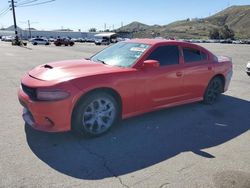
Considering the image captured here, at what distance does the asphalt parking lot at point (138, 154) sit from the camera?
3291mm

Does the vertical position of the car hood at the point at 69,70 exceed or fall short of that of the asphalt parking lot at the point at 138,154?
it exceeds it

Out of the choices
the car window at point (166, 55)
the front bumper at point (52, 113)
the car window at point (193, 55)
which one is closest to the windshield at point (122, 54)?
the car window at point (166, 55)

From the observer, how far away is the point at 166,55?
5449 mm

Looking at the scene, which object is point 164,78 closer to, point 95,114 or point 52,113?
point 95,114

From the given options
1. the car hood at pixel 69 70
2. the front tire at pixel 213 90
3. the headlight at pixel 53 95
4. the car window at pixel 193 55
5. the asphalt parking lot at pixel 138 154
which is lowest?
the asphalt parking lot at pixel 138 154

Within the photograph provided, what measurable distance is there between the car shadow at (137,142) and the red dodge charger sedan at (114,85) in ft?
0.87

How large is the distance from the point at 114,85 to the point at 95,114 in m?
0.56

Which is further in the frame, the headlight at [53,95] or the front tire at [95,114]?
the front tire at [95,114]

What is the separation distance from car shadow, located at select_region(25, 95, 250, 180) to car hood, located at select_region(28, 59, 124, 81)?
963 millimetres

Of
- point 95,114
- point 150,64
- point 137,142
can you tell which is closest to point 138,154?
point 137,142

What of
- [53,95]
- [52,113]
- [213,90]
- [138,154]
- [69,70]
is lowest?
[138,154]

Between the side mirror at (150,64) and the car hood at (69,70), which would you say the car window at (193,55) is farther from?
the car hood at (69,70)

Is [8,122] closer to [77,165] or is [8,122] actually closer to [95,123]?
[95,123]

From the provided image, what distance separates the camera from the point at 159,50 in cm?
534
